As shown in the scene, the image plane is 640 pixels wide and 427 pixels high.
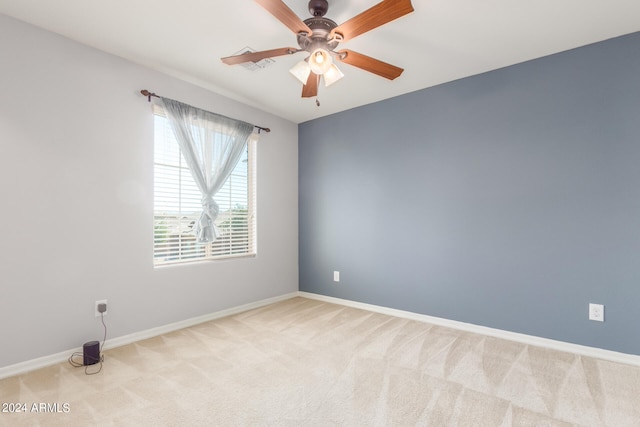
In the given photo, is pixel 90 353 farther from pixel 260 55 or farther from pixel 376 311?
pixel 376 311

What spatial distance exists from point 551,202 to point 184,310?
360 centimetres

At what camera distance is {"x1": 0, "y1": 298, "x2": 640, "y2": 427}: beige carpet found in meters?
1.74

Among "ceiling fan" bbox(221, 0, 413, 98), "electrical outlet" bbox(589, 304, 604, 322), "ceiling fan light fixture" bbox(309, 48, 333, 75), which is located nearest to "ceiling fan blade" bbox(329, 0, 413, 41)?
"ceiling fan" bbox(221, 0, 413, 98)

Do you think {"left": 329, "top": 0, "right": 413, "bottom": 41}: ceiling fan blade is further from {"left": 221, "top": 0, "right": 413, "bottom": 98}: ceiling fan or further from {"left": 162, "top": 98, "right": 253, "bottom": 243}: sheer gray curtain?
{"left": 162, "top": 98, "right": 253, "bottom": 243}: sheer gray curtain

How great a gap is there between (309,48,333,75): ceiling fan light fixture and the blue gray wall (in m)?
1.80

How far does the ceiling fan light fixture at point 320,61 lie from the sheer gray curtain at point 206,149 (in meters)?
1.70

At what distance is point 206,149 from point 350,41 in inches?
70.9

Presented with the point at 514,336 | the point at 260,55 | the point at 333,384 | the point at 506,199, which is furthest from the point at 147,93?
the point at 514,336

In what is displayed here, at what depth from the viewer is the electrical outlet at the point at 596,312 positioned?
2506 millimetres

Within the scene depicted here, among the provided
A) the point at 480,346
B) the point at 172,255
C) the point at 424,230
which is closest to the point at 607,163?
the point at 424,230

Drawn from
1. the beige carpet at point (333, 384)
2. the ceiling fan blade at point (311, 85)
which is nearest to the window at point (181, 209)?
the beige carpet at point (333, 384)

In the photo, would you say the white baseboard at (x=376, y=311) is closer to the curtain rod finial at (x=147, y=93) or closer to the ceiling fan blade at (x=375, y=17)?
the curtain rod finial at (x=147, y=93)

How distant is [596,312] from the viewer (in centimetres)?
253

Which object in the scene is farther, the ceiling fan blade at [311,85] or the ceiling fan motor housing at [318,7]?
the ceiling fan blade at [311,85]
